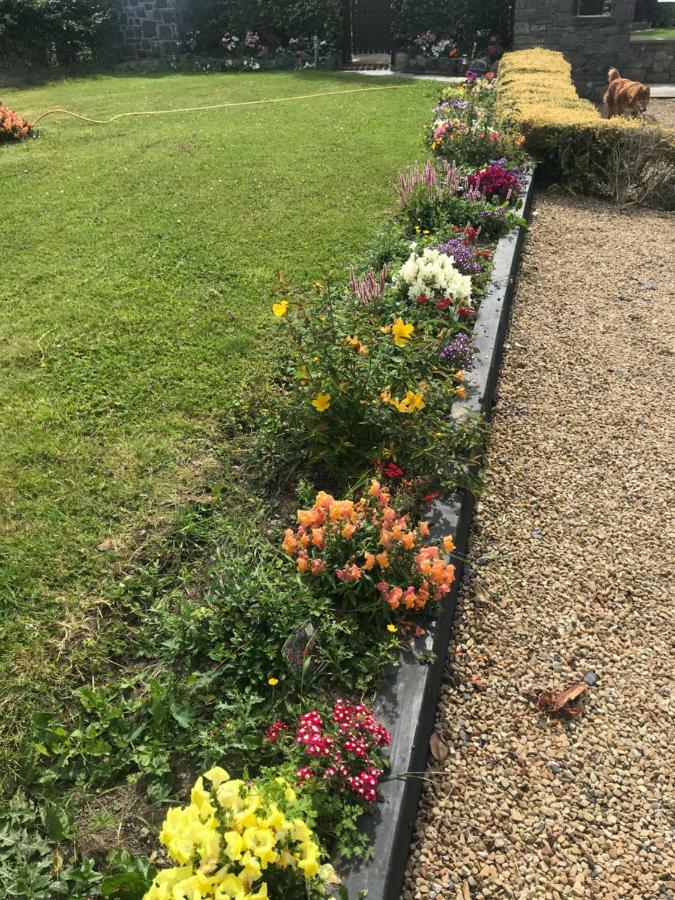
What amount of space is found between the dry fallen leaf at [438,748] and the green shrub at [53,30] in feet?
55.0

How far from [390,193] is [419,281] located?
3.06 m

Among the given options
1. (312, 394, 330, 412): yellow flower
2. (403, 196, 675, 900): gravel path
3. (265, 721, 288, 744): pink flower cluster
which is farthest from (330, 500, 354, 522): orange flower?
(265, 721, 288, 744): pink flower cluster

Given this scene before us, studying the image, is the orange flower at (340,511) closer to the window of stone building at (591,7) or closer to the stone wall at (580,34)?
the stone wall at (580,34)

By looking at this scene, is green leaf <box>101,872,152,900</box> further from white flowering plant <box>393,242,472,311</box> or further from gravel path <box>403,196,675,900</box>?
white flowering plant <box>393,242,472,311</box>

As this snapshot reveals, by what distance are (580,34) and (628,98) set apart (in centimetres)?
418

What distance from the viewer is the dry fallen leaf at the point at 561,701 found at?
7.92 feet

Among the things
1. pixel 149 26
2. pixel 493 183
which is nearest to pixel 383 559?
pixel 493 183

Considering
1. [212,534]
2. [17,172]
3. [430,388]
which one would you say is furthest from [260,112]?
[212,534]

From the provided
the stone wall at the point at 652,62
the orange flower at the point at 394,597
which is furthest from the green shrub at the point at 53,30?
the orange flower at the point at 394,597

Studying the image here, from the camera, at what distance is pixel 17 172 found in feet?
26.2

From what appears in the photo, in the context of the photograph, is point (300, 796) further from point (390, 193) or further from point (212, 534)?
point (390, 193)

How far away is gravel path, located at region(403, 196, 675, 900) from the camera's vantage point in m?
2.06

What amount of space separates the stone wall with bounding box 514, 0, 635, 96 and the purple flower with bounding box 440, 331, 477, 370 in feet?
38.5

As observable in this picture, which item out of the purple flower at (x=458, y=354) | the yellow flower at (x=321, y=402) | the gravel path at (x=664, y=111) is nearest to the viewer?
the yellow flower at (x=321, y=402)
